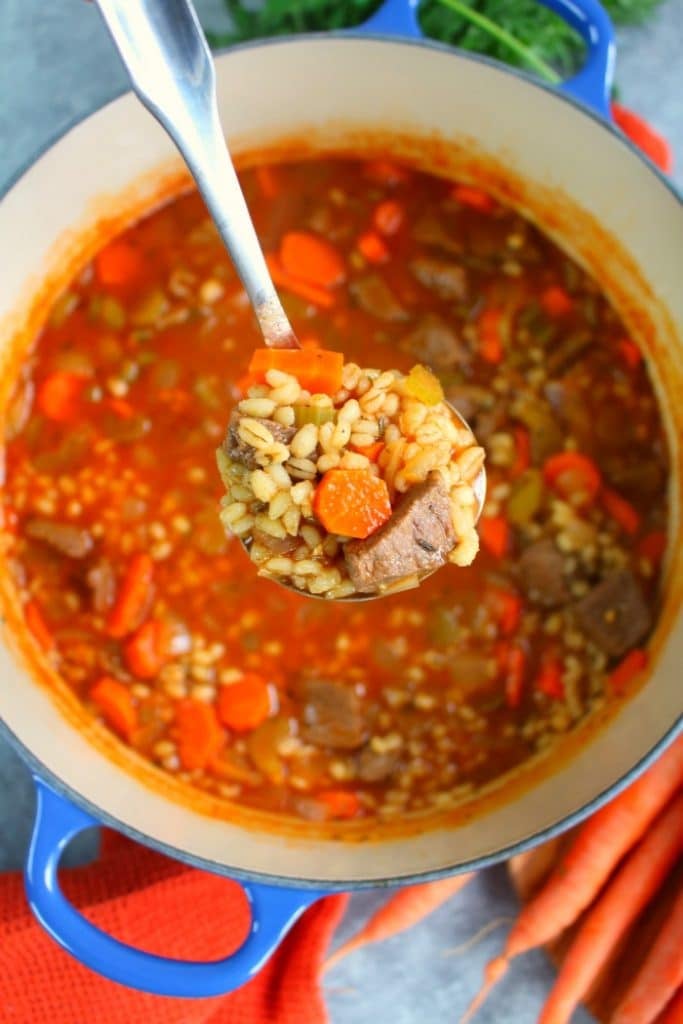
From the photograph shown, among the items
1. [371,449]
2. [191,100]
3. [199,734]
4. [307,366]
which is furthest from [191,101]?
[199,734]

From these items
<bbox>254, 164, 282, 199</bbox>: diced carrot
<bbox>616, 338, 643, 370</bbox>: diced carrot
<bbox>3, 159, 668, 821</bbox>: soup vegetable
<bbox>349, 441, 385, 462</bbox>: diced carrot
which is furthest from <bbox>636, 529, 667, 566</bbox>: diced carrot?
<bbox>254, 164, 282, 199</bbox>: diced carrot

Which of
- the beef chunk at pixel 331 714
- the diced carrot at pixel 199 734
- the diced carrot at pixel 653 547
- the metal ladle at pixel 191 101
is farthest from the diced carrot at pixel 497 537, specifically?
the diced carrot at pixel 199 734

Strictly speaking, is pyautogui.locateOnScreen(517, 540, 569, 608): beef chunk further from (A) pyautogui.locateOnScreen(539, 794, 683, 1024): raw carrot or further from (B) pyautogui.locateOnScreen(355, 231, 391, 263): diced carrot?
(B) pyautogui.locateOnScreen(355, 231, 391, 263): diced carrot

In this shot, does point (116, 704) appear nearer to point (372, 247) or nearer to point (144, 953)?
point (144, 953)

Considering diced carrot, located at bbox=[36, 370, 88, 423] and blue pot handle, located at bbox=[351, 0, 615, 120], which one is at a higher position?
blue pot handle, located at bbox=[351, 0, 615, 120]

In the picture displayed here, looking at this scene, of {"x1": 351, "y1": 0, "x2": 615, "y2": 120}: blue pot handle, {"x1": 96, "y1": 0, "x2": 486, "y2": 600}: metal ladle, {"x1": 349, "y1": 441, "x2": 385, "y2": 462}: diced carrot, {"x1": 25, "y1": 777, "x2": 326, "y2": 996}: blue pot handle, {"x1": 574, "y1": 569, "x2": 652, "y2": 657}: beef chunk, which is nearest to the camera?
{"x1": 96, "y1": 0, "x2": 486, "y2": 600}: metal ladle

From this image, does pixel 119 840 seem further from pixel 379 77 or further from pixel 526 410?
pixel 379 77
